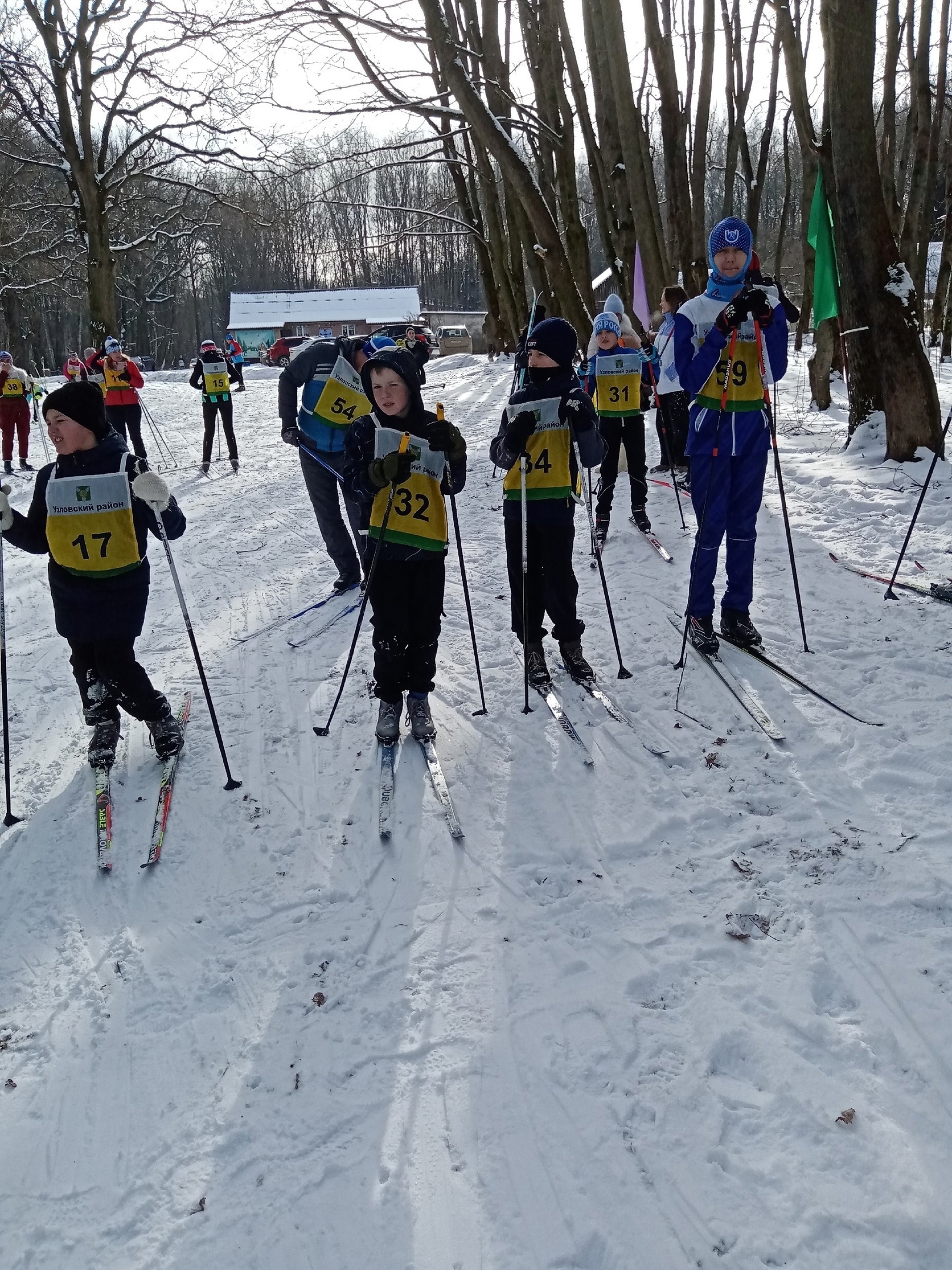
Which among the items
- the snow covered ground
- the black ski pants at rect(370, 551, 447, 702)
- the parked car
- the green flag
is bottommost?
the snow covered ground

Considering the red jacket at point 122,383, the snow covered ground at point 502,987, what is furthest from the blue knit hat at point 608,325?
the red jacket at point 122,383

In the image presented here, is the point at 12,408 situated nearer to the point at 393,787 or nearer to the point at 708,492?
the point at 393,787

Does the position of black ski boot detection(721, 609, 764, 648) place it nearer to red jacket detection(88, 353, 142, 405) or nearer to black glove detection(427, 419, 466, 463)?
black glove detection(427, 419, 466, 463)

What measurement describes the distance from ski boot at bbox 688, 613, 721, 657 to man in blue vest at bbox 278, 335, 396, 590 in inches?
97.0

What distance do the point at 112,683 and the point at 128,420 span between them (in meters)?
8.45

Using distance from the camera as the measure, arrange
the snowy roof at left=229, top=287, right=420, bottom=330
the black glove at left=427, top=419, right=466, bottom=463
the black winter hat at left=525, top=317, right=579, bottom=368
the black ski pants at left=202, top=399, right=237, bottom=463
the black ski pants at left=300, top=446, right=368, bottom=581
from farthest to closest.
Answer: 1. the snowy roof at left=229, top=287, right=420, bottom=330
2. the black ski pants at left=202, top=399, right=237, bottom=463
3. the black ski pants at left=300, top=446, right=368, bottom=581
4. the black winter hat at left=525, top=317, right=579, bottom=368
5. the black glove at left=427, top=419, right=466, bottom=463

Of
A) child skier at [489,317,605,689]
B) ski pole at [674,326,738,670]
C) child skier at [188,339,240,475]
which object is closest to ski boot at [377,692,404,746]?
child skier at [489,317,605,689]

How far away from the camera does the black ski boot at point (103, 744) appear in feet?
13.5

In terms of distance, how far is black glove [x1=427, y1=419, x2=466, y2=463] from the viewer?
3.91 m

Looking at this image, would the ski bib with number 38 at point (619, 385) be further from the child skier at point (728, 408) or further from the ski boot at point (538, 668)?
the ski boot at point (538, 668)

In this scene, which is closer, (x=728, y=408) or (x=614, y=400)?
(x=728, y=408)

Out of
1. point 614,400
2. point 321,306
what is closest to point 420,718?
point 614,400

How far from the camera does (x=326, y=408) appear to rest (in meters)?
6.12

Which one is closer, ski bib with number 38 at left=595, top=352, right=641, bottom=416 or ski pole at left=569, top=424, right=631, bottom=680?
ski pole at left=569, top=424, right=631, bottom=680
